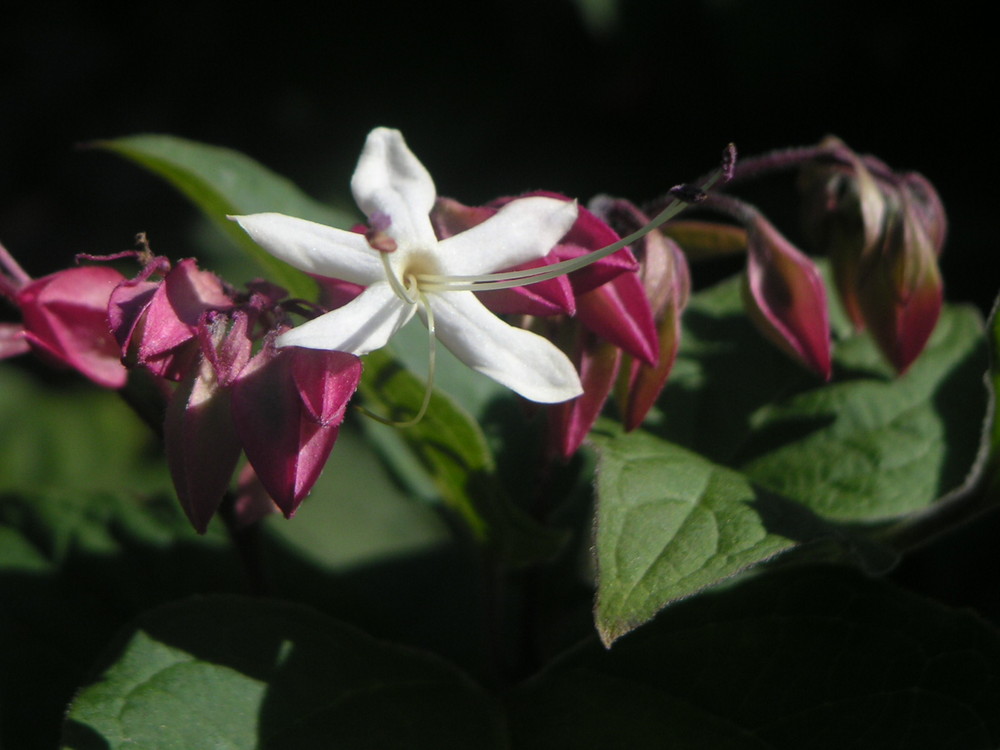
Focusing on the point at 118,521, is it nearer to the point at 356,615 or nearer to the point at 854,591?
the point at 356,615

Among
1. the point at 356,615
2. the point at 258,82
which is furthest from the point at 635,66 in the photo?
the point at 356,615

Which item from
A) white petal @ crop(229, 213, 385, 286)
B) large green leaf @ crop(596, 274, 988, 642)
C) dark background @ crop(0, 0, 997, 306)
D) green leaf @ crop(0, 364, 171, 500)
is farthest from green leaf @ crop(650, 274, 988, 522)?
green leaf @ crop(0, 364, 171, 500)

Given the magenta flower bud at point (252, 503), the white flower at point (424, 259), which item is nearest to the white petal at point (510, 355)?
the white flower at point (424, 259)

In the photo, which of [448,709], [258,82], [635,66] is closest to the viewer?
[448,709]

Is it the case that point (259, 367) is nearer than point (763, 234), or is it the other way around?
point (259, 367)

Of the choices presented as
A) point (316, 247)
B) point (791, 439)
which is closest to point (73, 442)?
point (791, 439)

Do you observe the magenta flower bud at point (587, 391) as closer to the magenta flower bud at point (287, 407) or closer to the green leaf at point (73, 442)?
the magenta flower bud at point (287, 407)
